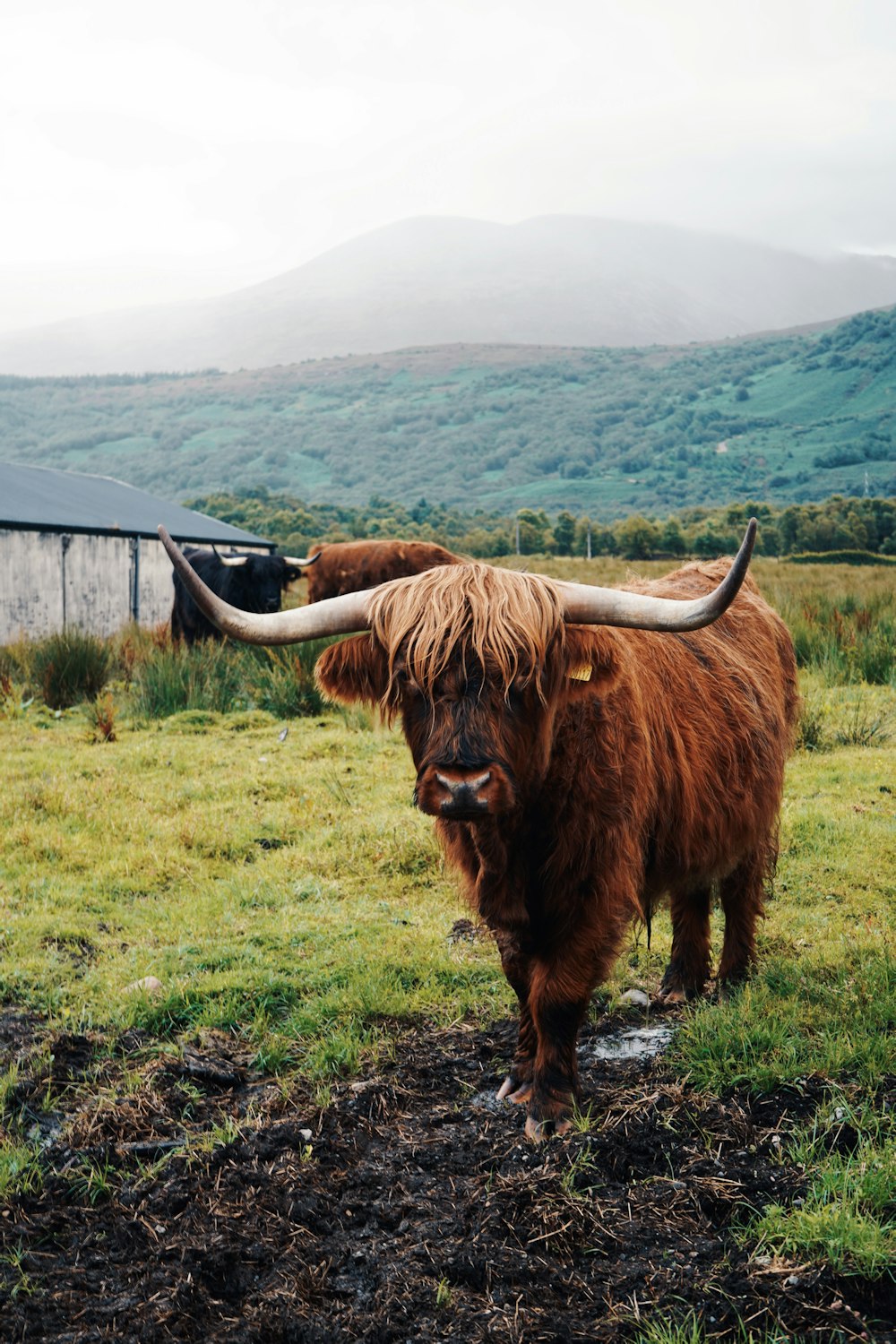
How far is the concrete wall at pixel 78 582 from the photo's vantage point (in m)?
16.5

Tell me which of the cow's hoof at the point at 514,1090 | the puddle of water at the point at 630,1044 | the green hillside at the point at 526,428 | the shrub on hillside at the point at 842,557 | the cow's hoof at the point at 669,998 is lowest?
the cow's hoof at the point at 669,998

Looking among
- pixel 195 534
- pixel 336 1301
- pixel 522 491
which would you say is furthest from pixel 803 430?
pixel 336 1301

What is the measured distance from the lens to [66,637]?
10500 mm

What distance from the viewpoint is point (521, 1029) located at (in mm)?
3068

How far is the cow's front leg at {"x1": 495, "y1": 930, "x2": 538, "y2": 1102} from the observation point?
116 inches

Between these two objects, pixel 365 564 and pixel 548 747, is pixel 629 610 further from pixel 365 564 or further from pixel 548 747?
pixel 365 564

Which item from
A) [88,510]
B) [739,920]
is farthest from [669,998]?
[88,510]

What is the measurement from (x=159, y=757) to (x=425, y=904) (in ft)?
11.2

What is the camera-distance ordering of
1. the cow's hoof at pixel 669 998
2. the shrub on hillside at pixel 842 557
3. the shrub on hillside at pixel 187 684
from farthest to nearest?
the shrub on hillside at pixel 842 557 → the shrub on hillside at pixel 187 684 → the cow's hoof at pixel 669 998

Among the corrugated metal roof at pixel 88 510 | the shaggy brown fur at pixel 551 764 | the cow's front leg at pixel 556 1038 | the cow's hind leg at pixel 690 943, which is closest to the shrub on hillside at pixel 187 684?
the cow's hind leg at pixel 690 943

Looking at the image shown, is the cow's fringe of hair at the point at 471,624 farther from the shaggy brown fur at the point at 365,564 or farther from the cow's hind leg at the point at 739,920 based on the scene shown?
the shaggy brown fur at the point at 365,564

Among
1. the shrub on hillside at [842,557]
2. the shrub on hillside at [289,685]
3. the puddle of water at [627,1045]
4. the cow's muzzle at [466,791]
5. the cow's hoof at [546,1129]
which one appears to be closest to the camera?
the cow's muzzle at [466,791]

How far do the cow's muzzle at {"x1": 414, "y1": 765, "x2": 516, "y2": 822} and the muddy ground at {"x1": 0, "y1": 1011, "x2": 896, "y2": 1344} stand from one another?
37.1 inches

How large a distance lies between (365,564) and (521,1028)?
13256mm
